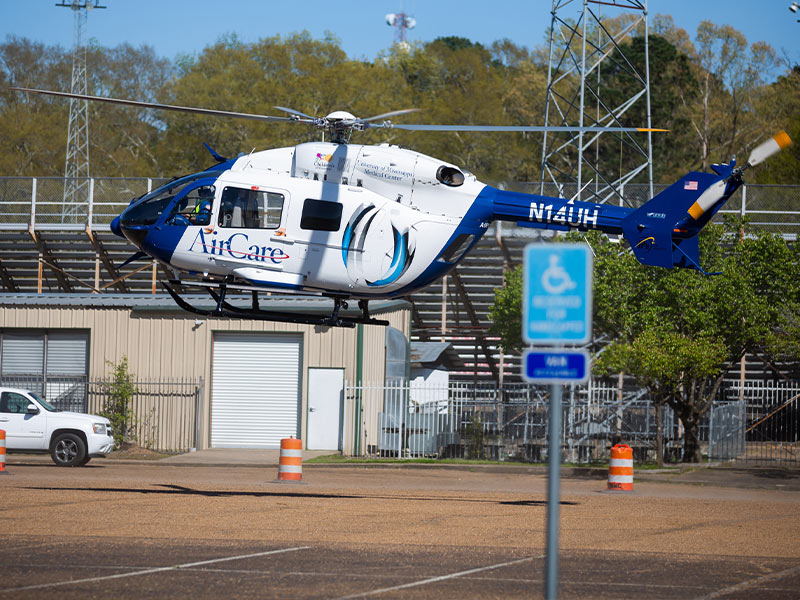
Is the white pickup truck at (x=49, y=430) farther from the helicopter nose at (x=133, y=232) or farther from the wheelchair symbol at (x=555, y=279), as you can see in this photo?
the wheelchair symbol at (x=555, y=279)

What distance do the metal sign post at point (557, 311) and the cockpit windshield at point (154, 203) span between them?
39.4 ft

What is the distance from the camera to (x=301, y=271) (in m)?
18.1

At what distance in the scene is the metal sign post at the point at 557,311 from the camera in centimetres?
695

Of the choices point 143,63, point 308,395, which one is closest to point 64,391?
point 308,395

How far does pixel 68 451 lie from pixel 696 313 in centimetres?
1565

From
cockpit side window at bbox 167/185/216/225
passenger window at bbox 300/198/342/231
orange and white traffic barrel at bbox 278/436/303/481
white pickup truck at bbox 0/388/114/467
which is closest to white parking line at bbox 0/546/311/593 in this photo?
passenger window at bbox 300/198/342/231

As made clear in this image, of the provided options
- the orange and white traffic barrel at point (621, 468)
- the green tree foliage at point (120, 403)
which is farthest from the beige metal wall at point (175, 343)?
the orange and white traffic barrel at point (621, 468)

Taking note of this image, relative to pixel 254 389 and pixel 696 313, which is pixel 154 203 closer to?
pixel 254 389

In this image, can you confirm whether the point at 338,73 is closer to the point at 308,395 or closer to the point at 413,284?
the point at 308,395

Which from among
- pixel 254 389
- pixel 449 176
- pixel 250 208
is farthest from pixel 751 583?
pixel 254 389

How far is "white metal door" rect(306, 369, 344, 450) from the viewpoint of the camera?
102ft

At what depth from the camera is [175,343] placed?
1230 inches

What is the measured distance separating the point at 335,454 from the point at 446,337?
1217 centimetres

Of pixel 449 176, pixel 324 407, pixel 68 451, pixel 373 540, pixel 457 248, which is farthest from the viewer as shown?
pixel 324 407
